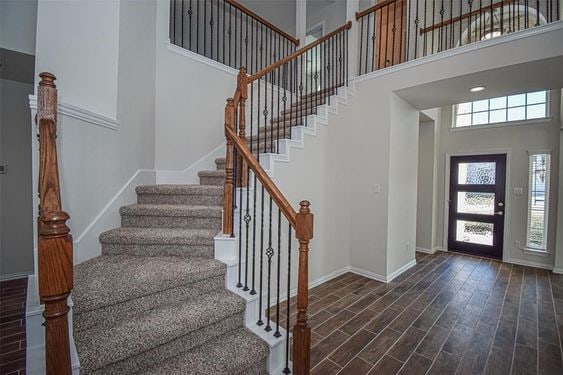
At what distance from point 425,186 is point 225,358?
16.4 ft

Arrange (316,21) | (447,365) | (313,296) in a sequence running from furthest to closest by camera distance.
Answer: (316,21)
(313,296)
(447,365)

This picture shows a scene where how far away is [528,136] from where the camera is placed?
14.5 ft

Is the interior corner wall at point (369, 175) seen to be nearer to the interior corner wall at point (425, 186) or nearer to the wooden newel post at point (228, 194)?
the wooden newel post at point (228, 194)

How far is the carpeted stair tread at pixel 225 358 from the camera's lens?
1.41 metres

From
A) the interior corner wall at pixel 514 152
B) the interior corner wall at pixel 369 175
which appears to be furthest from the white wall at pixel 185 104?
the interior corner wall at pixel 514 152

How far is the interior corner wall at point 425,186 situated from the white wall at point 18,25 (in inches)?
240

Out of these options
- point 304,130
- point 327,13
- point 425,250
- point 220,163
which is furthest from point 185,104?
point 425,250

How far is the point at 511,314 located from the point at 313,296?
207cm

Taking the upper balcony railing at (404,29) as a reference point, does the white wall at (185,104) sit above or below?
below

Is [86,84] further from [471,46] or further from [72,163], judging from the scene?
[471,46]

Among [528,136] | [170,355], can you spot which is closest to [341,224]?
[170,355]

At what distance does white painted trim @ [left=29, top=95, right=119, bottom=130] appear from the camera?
177 cm

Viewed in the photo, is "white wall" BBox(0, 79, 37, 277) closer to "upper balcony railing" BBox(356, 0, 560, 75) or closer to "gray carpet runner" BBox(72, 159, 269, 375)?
"gray carpet runner" BBox(72, 159, 269, 375)

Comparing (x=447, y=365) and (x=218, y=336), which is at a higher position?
(x=218, y=336)
